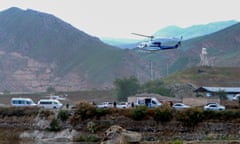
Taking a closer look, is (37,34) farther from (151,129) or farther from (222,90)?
(151,129)

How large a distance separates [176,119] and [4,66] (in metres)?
140

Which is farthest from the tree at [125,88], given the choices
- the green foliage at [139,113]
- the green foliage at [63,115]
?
the green foliage at [139,113]

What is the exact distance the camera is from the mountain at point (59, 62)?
164 meters

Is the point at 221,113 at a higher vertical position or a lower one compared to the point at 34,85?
lower

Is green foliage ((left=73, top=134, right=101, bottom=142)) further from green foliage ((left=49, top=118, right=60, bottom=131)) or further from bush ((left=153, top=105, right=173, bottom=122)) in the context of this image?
bush ((left=153, top=105, right=173, bottom=122))

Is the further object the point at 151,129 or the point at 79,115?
the point at 79,115

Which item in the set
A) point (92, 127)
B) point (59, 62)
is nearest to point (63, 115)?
point (92, 127)

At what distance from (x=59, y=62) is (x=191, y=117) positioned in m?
140

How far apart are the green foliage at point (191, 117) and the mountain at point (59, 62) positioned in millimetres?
112953

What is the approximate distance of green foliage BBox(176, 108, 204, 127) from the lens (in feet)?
134

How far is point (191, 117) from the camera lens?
134 feet

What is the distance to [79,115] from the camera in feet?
146

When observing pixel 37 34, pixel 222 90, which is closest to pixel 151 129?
pixel 222 90

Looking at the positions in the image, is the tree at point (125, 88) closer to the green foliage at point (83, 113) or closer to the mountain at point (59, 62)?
the green foliage at point (83, 113)
